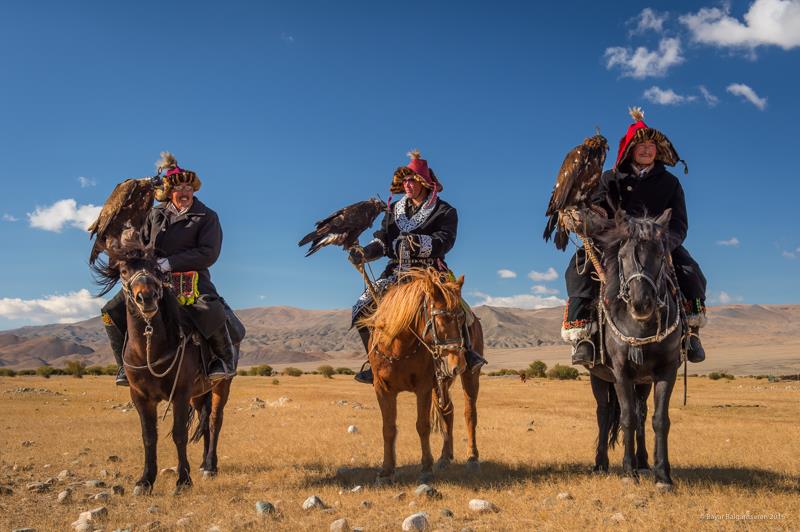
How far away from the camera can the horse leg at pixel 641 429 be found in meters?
7.38

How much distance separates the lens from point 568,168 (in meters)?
7.56

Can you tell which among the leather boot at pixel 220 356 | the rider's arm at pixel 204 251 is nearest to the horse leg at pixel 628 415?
the leather boot at pixel 220 356

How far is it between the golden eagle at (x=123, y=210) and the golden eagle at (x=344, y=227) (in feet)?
6.69

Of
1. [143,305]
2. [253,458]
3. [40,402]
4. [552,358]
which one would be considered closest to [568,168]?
[143,305]

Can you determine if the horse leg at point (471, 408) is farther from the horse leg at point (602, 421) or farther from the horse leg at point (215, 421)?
the horse leg at point (215, 421)

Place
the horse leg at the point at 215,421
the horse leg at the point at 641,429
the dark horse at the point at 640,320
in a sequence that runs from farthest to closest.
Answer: the horse leg at the point at 215,421, the horse leg at the point at 641,429, the dark horse at the point at 640,320

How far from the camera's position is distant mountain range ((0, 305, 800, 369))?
113938 millimetres

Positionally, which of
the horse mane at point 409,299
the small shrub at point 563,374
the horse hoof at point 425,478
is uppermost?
the horse mane at point 409,299

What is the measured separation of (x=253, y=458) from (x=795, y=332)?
555ft

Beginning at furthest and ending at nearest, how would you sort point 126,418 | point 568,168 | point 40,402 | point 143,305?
point 40,402 < point 126,418 < point 568,168 < point 143,305

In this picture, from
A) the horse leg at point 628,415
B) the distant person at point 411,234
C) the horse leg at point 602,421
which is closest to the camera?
the horse leg at point 628,415

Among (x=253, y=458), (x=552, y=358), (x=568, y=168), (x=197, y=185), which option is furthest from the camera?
(x=552, y=358)

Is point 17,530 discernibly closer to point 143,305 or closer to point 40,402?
point 143,305

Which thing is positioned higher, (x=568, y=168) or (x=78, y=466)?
(x=568, y=168)
